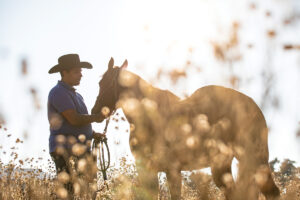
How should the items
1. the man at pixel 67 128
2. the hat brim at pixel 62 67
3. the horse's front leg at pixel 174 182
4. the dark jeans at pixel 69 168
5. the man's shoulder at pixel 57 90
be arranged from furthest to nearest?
the hat brim at pixel 62 67
the man's shoulder at pixel 57 90
the man at pixel 67 128
the dark jeans at pixel 69 168
the horse's front leg at pixel 174 182

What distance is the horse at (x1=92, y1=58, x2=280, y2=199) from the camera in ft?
13.8

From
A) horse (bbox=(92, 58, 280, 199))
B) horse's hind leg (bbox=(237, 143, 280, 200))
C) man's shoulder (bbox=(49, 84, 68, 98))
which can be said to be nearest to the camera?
horse's hind leg (bbox=(237, 143, 280, 200))

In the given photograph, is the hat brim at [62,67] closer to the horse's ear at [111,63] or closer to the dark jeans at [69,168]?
the horse's ear at [111,63]

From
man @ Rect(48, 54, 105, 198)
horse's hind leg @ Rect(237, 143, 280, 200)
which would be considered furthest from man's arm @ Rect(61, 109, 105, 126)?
horse's hind leg @ Rect(237, 143, 280, 200)

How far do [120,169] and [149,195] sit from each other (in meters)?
1.20

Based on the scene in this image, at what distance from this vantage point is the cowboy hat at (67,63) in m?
5.50

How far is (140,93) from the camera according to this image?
191 inches

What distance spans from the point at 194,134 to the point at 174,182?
2.37 feet

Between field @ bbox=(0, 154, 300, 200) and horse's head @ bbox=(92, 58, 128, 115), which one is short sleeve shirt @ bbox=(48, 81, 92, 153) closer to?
horse's head @ bbox=(92, 58, 128, 115)

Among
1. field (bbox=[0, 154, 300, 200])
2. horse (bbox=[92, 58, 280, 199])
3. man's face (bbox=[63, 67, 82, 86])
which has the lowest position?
field (bbox=[0, 154, 300, 200])

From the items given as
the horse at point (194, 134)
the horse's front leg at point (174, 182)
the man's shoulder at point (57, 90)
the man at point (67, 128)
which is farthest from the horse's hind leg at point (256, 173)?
the man's shoulder at point (57, 90)

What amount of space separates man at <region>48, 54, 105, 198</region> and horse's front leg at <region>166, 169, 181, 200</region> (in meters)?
1.20

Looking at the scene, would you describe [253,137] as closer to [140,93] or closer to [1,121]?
[140,93]

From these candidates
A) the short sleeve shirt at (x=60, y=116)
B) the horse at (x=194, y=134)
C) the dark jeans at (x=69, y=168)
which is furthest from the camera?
the short sleeve shirt at (x=60, y=116)
